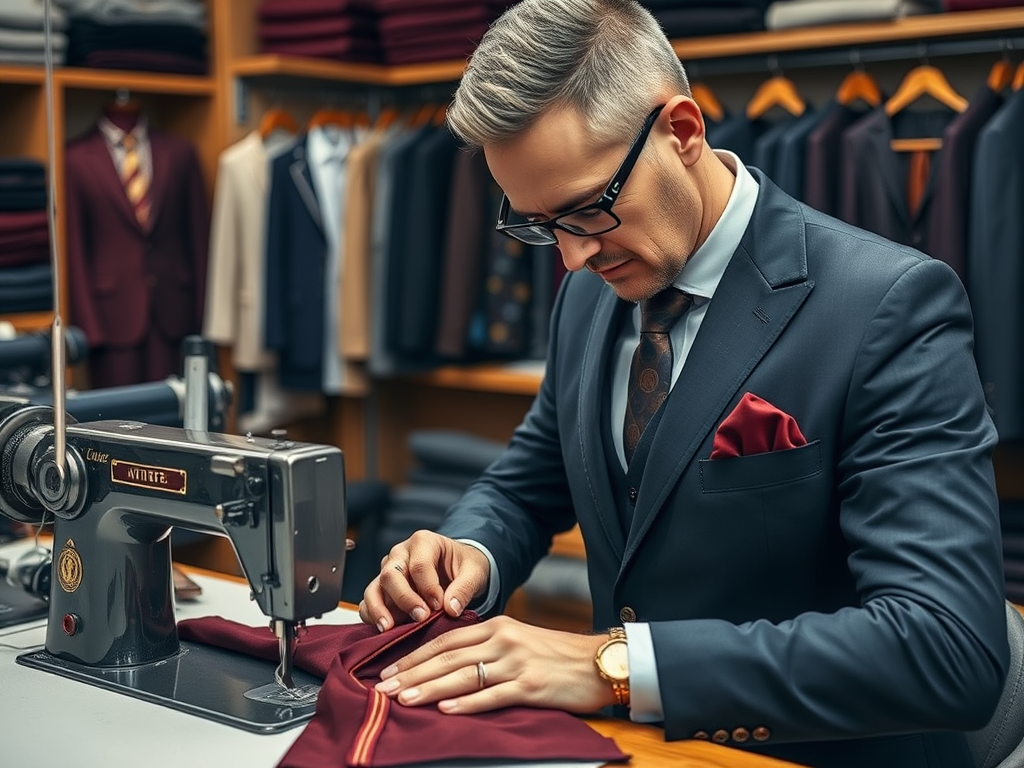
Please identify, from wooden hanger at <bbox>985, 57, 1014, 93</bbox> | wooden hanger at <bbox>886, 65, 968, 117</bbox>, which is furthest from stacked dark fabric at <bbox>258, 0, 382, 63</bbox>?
wooden hanger at <bbox>985, 57, 1014, 93</bbox>

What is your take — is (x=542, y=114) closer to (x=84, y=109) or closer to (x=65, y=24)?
(x=65, y=24)

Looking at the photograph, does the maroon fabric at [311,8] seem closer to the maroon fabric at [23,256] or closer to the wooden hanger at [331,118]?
the wooden hanger at [331,118]

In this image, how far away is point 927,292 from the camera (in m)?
1.57

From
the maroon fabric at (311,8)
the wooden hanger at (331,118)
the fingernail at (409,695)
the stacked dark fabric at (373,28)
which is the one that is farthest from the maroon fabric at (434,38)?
the fingernail at (409,695)

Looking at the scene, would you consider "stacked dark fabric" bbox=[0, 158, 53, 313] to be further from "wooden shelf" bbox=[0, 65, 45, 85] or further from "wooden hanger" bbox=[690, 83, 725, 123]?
"wooden hanger" bbox=[690, 83, 725, 123]

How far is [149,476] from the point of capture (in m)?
1.52

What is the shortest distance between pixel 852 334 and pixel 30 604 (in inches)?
47.8

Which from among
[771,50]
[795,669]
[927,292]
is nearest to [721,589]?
[795,669]

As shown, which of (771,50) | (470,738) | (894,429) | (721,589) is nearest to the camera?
(470,738)

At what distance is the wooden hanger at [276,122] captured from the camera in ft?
15.0

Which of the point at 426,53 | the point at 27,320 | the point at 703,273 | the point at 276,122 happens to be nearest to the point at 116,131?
the point at 276,122

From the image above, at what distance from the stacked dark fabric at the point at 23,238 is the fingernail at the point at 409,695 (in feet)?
9.45

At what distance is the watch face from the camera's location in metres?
1.38

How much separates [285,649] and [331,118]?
3.47 m
